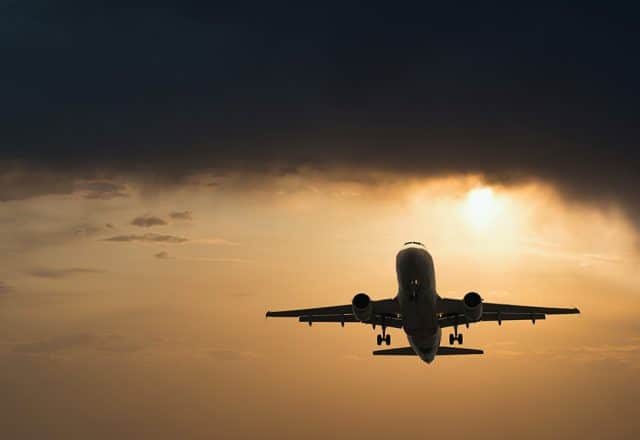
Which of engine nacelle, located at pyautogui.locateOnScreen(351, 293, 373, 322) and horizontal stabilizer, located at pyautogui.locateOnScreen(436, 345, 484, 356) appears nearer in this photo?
engine nacelle, located at pyautogui.locateOnScreen(351, 293, 373, 322)

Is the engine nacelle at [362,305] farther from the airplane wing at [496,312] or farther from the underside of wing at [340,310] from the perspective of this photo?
the airplane wing at [496,312]

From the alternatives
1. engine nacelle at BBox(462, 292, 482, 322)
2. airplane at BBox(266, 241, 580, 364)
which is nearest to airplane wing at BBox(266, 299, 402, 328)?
airplane at BBox(266, 241, 580, 364)

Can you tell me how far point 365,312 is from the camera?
6594 centimetres

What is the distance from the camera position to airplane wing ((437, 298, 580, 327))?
70250mm

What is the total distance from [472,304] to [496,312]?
8496mm

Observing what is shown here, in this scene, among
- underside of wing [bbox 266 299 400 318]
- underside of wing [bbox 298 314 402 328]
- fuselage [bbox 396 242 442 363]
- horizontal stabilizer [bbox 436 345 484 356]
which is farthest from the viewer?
horizontal stabilizer [bbox 436 345 484 356]

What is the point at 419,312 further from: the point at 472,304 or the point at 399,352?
the point at 399,352

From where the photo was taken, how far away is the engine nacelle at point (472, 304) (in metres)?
67.1

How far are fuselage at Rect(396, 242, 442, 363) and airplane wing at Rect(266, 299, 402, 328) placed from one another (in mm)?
2503

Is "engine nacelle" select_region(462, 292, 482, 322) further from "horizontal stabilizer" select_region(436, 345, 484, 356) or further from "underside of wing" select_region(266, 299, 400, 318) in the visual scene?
"horizontal stabilizer" select_region(436, 345, 484, 356)

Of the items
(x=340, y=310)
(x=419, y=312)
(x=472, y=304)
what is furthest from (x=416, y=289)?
(x=340, y=310)

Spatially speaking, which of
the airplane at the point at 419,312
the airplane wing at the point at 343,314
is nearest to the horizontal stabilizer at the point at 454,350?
the airplane at the point at 419,312

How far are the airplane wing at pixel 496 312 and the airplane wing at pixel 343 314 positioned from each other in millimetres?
3712

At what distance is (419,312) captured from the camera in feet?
211
